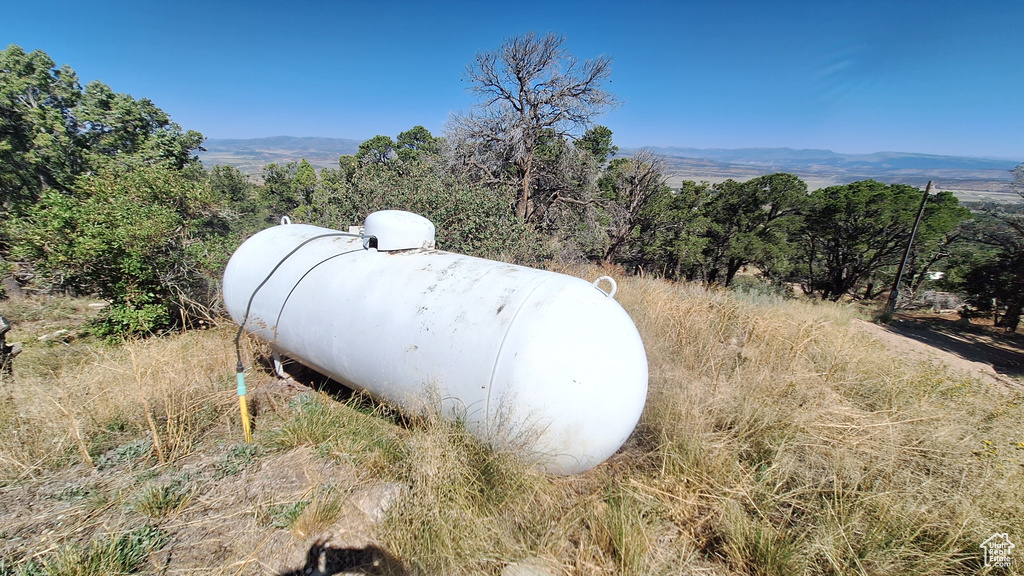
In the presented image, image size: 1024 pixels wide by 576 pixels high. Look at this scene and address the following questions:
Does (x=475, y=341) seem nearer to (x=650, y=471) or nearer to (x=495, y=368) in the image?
(x=495, y=368)

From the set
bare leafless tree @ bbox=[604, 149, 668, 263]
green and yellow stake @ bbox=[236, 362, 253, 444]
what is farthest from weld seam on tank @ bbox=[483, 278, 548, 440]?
bare leafless tree @ bbox=[604, 149, 668, 263]

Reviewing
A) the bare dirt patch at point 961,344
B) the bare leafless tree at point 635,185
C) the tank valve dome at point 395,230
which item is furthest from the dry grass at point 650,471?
the bare leafless tree at point 635,185

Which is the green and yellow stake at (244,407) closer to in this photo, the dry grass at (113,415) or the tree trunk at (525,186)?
the dry grass at (113,415)

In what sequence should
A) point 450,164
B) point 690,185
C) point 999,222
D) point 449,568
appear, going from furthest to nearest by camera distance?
point 690,185
point 999,222
point 450,164
point 449,568

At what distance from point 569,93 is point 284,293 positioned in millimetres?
→ 11224

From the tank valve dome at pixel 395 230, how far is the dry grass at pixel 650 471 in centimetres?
178

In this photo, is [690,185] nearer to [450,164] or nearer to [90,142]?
[450,164]

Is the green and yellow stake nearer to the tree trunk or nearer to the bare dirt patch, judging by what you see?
the tree trunk

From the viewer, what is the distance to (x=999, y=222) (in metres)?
13.6

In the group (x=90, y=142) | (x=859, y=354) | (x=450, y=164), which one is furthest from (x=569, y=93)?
(x=90, y=142)

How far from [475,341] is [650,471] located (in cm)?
191

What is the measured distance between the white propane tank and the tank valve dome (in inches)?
0.4

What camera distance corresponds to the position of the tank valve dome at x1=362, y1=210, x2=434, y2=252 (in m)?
3.69

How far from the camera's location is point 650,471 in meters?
3.04
